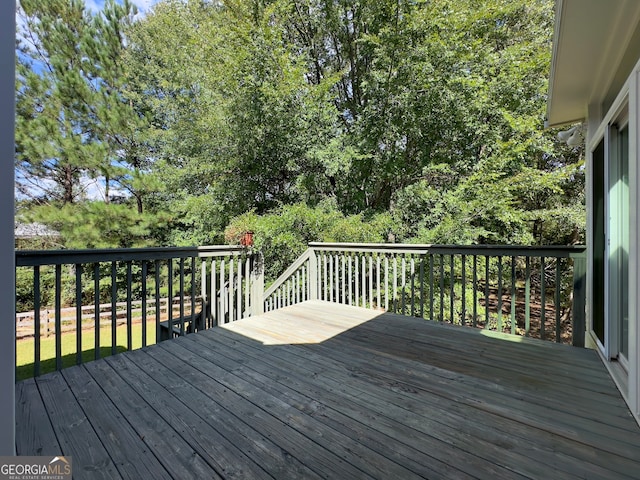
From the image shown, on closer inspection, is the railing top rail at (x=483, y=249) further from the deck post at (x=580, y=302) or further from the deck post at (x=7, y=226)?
the deck post at (x=7, y=226)

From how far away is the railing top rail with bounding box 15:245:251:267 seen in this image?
86.6 inches

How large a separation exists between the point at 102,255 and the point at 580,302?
415 cm

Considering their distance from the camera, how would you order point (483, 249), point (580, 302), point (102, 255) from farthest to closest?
point (483, 249) → point (580, 302) → point (102, 255)

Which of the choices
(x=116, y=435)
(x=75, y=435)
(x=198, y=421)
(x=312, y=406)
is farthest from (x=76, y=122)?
(x=312, y=406)

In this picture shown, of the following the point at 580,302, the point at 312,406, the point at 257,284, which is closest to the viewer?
the point at 312,406

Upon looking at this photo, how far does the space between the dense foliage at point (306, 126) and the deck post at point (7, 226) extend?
4.97 meters

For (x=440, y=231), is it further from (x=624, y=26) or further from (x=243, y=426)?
(x=243, y=426)

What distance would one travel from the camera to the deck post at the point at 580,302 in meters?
2.82

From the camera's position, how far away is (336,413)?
175 cm

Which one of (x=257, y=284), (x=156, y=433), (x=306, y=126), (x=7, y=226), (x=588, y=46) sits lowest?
(x=156, y=433)

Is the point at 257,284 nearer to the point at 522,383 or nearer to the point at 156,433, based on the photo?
the point at 156,433

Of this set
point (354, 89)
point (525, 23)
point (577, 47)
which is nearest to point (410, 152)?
point (354, 89)

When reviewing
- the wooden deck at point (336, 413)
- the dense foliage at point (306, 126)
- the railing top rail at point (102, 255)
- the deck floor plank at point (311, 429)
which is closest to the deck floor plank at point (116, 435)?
the wooden deck at point (336, 413)

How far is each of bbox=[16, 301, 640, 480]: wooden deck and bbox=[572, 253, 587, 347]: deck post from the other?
19 cm
